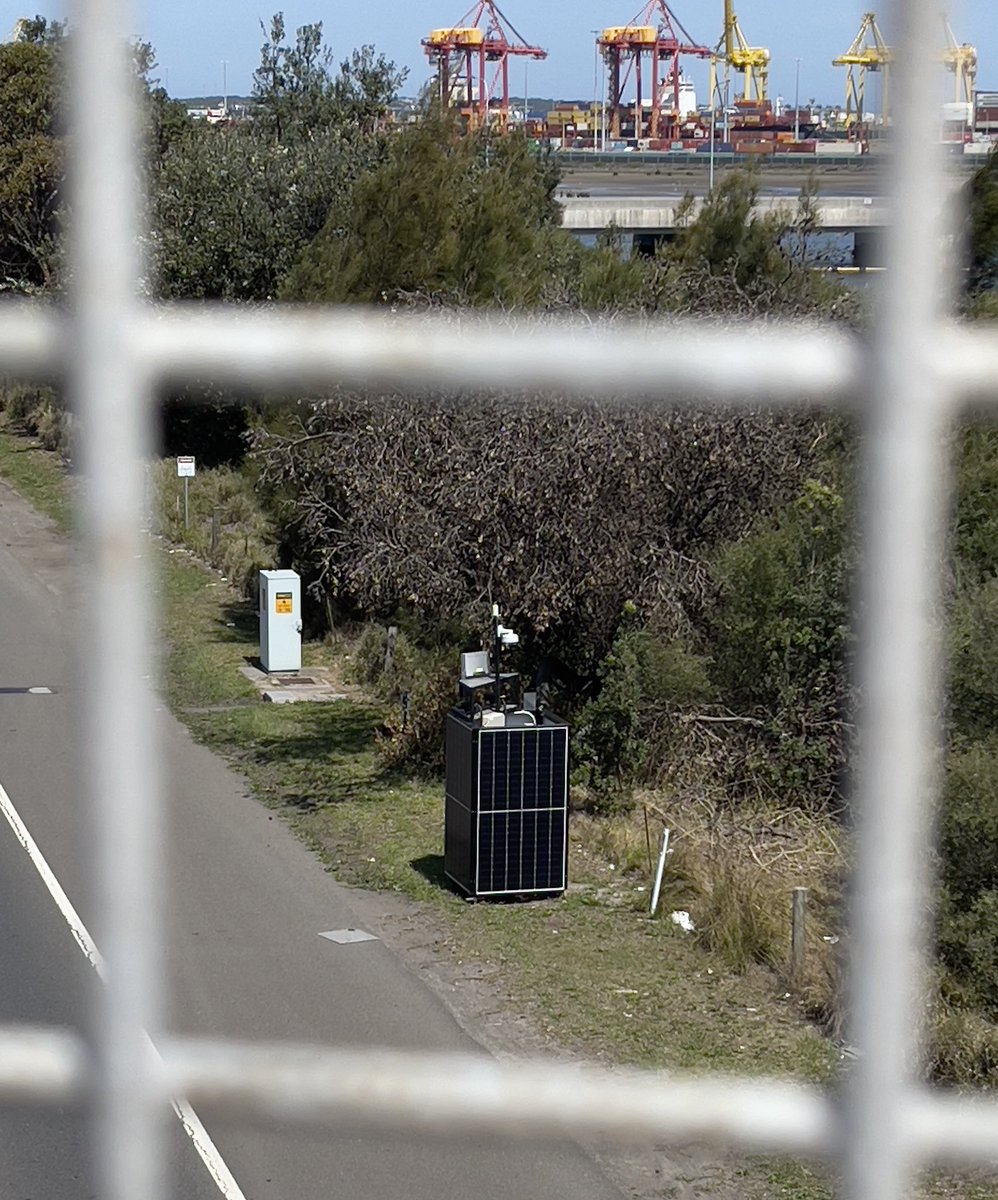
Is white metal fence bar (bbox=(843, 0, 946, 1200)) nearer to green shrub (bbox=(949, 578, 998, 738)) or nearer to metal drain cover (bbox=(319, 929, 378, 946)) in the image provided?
green shrub (bbox=(949, 578, 998, 738))

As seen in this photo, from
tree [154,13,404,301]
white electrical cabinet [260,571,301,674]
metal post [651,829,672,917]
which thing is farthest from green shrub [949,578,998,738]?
tree [154,13,404,301]

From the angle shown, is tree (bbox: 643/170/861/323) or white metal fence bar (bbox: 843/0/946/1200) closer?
white metal fence bar (bbox: 843/0/946/1200)

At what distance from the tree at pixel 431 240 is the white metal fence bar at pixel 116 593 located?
942 centimetres

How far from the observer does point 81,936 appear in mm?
6820

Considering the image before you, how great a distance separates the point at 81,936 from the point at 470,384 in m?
6.48

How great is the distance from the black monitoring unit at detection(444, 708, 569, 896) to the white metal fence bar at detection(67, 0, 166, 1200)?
755 centimetres

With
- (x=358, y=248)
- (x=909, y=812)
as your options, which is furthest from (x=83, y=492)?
(x=358, y=248)

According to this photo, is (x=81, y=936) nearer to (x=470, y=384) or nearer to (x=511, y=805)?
(x=511, y=805)

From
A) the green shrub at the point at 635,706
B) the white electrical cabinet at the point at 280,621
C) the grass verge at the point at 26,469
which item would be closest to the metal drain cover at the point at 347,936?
the green shrub at the point at 635,706

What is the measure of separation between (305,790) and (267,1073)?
31.8 feet

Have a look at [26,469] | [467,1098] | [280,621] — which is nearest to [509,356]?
[467,1098]

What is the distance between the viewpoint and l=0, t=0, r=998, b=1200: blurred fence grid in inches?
28.9

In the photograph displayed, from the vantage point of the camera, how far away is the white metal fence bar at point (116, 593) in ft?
2.42

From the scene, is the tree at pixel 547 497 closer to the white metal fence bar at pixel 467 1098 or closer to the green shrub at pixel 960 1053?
the green shrub at pixel 960 1053
